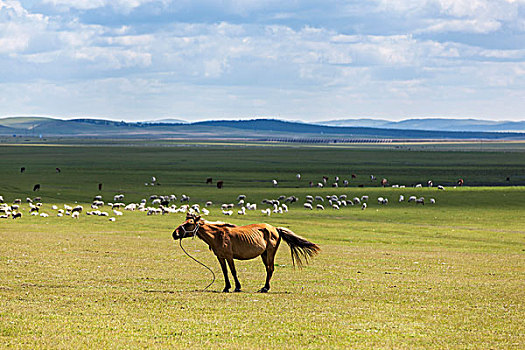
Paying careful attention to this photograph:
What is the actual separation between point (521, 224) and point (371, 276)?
2743cm

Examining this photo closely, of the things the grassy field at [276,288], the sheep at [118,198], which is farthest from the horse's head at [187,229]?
the sheep at [118,198]

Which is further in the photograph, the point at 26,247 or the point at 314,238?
the point at 314,238

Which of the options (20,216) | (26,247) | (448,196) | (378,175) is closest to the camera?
(26,247)

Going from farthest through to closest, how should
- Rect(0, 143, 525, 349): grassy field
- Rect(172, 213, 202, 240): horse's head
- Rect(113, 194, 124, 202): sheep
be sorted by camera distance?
Rect(113, 194, 124, 202): sheep
Rect(172, 213, 202, 240): horse's head
Rect(0, 143, 525, 349): grassy field

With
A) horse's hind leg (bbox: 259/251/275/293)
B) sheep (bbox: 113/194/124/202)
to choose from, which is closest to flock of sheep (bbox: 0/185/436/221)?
sheep (bbox: 113/194/124/202)

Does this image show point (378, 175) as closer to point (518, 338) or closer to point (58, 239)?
point (58, 239)

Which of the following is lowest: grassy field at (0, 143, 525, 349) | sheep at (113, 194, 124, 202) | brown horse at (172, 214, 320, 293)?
sheep at (113, 194, 124, 202)

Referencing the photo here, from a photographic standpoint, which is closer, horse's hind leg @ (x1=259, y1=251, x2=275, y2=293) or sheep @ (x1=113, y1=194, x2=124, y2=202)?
horse's hind leg @ (x1=259, y1=251, x2=275, y2=293)

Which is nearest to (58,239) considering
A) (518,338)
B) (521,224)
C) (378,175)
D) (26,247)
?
(26,247)

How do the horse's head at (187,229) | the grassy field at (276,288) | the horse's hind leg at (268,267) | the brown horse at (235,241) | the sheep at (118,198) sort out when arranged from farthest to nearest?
1. the sheep at (118,198)
2. the horse's hind leg at (268,267)
3. the brown horse at (235,241)
4. the horse's head at (187,229)
5. the grassy field at (276,288)

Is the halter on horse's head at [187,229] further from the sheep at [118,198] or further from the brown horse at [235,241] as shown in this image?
the sheep at [118,198]

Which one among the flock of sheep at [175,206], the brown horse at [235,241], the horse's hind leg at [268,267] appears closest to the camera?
the brown horse at [235,241]

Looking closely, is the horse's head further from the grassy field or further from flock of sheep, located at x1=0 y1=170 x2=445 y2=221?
flock of sheep, located at x1=0 y1=170 x2=445 y2=221

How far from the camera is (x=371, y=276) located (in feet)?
69.1
